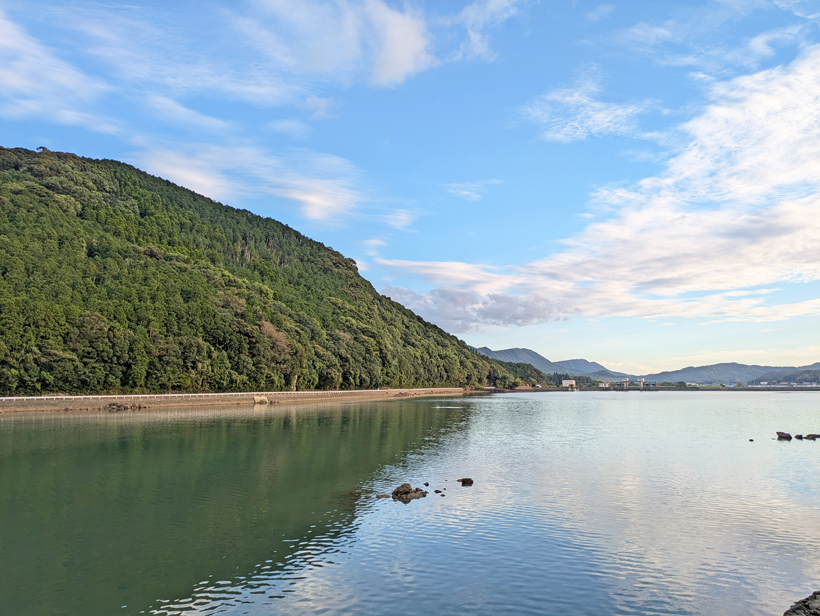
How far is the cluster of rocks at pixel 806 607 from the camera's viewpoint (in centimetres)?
1489

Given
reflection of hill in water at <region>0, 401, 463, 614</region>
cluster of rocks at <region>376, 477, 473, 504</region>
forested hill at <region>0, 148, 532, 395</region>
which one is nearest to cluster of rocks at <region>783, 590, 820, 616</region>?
reflection of hill in water at <region>0, 401, 463, 614</region>

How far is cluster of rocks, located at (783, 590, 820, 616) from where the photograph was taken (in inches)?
586

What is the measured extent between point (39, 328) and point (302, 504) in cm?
6494

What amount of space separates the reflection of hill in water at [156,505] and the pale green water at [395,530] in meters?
0.12

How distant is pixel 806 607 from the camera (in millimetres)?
15305

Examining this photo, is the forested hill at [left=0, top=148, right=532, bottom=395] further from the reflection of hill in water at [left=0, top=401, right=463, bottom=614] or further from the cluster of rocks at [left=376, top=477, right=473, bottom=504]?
the cluster of rocks at [left=376, top=477, right=473, bottom=504]

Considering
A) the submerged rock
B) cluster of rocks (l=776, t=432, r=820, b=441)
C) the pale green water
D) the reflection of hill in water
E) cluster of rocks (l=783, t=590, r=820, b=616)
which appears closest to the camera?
A: cluster of rocks (l=783, t=590, r=820, b=616)

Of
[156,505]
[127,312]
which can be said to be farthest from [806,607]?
[127,312]

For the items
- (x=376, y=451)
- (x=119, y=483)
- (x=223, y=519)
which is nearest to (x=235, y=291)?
(x=376, y=451)

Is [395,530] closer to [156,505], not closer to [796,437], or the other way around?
[156,505]

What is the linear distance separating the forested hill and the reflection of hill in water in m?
23.0

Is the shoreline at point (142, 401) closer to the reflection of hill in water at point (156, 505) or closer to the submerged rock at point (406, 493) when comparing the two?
the reflection of hill in water at point (156, 505)

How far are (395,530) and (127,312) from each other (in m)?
80.2

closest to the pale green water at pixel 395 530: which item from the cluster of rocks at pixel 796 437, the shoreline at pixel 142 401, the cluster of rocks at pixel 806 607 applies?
the cluster of rocks at pixel 806 607
